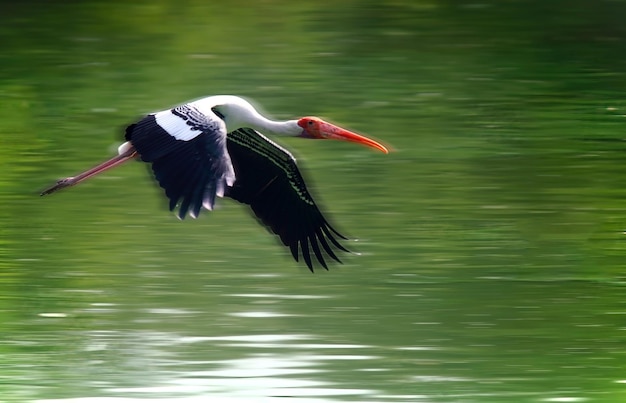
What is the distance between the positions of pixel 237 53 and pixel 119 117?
2.90m

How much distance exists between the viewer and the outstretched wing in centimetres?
1096

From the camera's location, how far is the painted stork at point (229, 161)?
36.3 feet

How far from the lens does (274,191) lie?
13.0 m

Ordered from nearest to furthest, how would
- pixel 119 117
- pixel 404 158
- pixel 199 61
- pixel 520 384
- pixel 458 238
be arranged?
pixel 520 384, pixel 458 238, pixel 404 158, pixel 119 117, pixel 199 61

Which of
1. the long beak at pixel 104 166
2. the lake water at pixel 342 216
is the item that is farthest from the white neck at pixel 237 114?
the lake water at pixel 342 216

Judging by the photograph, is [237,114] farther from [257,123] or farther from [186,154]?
[186,154]

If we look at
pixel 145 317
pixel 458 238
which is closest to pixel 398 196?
pixel 458 238

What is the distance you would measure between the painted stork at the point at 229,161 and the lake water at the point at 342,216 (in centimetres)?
101

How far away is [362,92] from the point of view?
21859 mm

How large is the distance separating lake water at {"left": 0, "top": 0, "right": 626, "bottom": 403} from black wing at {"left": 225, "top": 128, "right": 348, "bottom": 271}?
2.94ft

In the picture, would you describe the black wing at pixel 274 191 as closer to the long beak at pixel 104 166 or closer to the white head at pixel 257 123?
the white head at pixel 257 123

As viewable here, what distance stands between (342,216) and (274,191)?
410cm

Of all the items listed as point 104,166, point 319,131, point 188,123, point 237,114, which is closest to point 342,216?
point 319,131

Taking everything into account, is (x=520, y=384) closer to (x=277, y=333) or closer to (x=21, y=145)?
(x=277, y=333)
